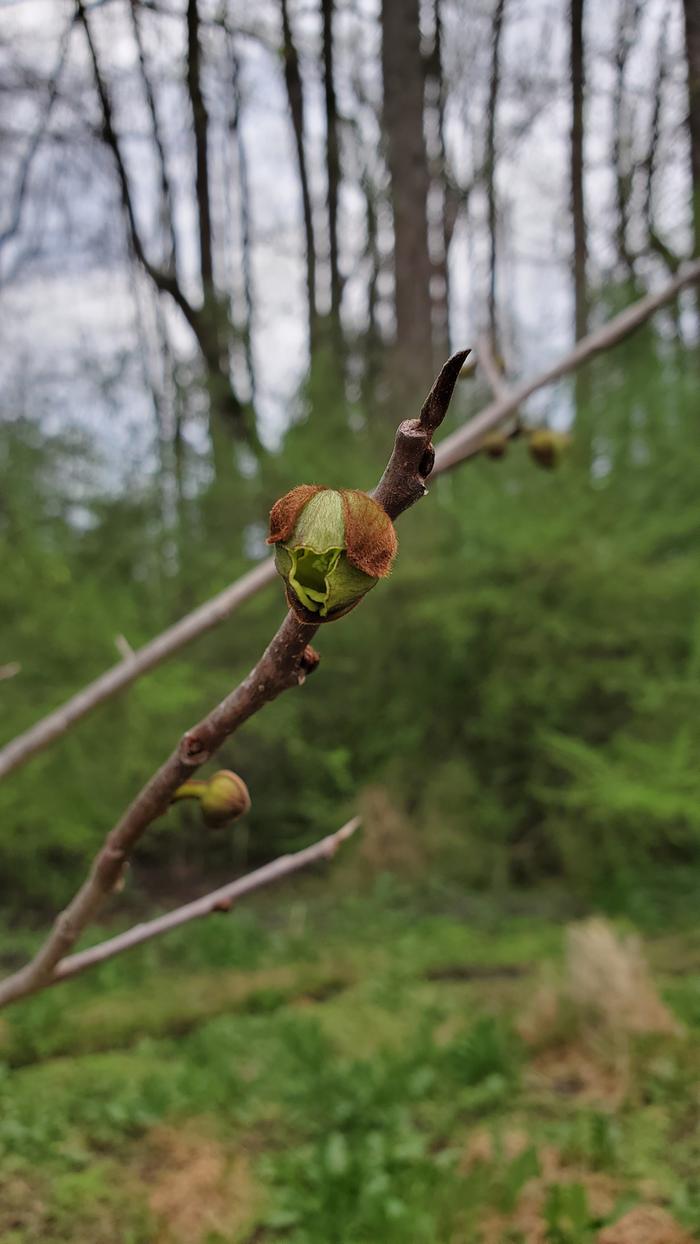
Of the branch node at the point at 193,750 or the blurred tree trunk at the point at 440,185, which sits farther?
the blurred tree trunk at the point at 440,185

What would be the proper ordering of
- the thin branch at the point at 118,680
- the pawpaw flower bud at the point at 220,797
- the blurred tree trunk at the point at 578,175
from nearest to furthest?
the pawpaw flower bud at the point at 220,797
the thin branch at the point at 118,680
the blurred tree trunk at the point at 578,175

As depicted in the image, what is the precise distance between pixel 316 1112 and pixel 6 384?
5824 millimetres

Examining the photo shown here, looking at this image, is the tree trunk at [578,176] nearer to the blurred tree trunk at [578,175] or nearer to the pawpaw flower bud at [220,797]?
the blurred tree trunk at [578,175]

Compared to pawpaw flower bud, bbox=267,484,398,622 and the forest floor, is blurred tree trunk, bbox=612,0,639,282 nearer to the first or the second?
the forest floor

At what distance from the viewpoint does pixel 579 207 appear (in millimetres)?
9289

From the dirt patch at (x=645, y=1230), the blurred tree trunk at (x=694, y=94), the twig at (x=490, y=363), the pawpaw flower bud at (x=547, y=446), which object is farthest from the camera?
the blurred tree trunk at (x=694, y=94)

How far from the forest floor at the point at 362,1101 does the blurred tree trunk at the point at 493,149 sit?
384 cm

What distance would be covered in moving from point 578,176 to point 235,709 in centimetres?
946

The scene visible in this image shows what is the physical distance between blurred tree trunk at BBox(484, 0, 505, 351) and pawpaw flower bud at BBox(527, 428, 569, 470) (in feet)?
14.9

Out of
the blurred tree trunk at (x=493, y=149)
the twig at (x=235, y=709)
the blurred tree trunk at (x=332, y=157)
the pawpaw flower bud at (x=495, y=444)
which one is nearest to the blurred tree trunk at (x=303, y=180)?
the blurred tree trunk at (x=332, y=157)

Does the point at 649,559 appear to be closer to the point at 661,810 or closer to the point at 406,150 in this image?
the point at 661,810

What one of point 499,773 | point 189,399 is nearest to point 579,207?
point 189,399

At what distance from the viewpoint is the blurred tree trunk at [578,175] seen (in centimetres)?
657

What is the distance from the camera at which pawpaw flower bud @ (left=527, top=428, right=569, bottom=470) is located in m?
1.65
